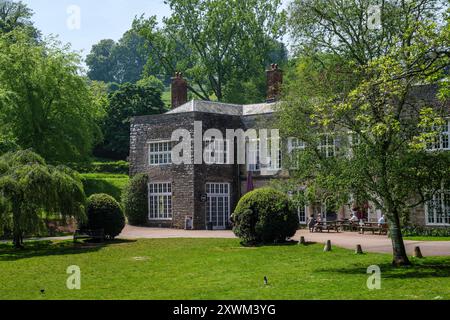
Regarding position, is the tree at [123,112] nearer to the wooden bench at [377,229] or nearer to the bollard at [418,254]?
the wooden bench at [377,229]

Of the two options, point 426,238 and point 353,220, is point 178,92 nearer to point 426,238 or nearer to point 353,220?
point 353,220

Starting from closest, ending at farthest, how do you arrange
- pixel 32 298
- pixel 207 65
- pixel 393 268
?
pixel 32 298
pixel 393 268
pixel 207 65

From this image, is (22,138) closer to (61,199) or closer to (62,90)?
(62,90)

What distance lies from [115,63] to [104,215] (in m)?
108

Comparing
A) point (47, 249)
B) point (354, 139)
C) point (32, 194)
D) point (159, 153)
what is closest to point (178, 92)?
point (159, 153)

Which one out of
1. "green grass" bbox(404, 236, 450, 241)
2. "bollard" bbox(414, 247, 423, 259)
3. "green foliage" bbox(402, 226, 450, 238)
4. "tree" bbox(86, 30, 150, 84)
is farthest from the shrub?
"tree" bbox(86, 30, 150, 84)

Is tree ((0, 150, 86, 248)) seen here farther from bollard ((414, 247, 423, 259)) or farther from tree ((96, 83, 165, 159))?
tree ((96, 83, 165, 159))

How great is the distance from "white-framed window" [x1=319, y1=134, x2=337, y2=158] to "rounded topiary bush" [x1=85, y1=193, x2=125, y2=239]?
12.9 metres

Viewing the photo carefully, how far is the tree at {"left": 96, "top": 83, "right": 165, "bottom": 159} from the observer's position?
64375mm

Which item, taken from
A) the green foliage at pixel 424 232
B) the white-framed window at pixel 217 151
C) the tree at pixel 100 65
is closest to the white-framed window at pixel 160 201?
the white-framed window at pixel 217 151

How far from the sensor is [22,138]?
4162 centimetres

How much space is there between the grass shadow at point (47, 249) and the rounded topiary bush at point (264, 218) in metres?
5.95
